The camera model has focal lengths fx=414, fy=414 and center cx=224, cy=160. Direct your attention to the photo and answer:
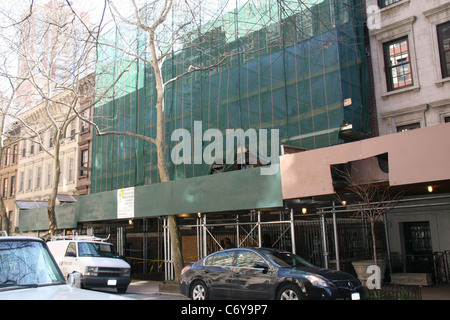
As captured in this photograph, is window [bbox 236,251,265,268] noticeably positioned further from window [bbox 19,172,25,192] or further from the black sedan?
window [bbox 19,172,25,192]

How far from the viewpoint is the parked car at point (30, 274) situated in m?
4.86

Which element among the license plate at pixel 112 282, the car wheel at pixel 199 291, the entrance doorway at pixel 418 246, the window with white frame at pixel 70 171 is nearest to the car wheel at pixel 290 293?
the car wheel at pixel 199 291

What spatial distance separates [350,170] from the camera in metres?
13.0

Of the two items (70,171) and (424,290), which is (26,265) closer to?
(424,290)

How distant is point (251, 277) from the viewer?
Result: 1010 centimetres

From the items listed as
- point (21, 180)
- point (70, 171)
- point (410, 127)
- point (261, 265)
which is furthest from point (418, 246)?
point (21, 180)

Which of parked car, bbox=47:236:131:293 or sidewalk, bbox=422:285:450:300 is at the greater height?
parked car, bbox=47:236:131:293

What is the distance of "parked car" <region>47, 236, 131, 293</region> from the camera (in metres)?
14.0

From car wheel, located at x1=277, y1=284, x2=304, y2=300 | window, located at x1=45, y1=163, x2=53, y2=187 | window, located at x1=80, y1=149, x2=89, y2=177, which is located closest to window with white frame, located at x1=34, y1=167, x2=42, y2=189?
window, located at x1=45, y1=163, x2=53, y2=187

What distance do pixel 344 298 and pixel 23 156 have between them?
38.1 metres

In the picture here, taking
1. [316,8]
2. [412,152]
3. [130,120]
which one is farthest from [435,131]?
[130,120]

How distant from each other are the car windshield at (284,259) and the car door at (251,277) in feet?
0.85

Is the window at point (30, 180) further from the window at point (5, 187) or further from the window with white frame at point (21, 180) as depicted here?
the window at point (5, 187)
